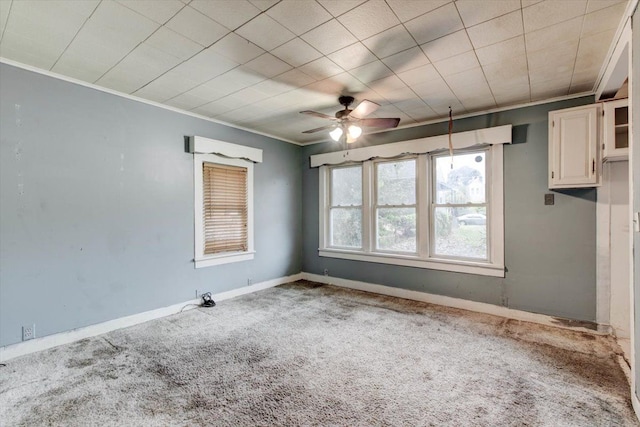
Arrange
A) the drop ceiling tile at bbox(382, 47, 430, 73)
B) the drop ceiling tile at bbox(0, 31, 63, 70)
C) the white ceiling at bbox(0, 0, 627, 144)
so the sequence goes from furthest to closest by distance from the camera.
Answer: the drop ceiling tile at bbox(382, 47, 430, 73)
the drop ceiling tile at bbox(0, 31, 63, 70)
the white ceiling at bbox(0, 0, 627, 144)

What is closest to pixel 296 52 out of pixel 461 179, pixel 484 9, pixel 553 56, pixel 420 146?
pixel 484 9

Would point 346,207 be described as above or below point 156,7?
below

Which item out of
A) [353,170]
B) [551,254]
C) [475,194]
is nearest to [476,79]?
[475,194]

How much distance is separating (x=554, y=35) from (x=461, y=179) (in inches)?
86.2

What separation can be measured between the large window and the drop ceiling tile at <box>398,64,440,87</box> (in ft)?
4.52

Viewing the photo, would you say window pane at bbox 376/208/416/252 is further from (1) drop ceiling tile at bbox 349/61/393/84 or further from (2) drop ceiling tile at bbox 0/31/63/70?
(2) drop ceiling tile at bbox 0/31/63/70

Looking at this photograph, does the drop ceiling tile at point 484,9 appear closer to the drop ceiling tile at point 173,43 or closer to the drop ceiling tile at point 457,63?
the drop ceiling tile at point 457,63

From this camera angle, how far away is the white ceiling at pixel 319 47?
2053 millimetres

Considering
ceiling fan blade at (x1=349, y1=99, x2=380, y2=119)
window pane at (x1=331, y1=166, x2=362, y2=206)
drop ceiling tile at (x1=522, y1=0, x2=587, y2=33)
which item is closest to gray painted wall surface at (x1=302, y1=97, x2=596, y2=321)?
→ window pane at (x1=331, y1=166, x2=362, y2=206)

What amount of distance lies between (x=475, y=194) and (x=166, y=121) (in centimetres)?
431

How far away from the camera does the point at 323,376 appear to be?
244 centimetres

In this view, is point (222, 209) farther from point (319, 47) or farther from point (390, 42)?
point (390, 42)

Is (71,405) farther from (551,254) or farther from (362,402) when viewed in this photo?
(551,254)

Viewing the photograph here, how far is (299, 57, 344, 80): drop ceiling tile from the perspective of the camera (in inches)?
108
